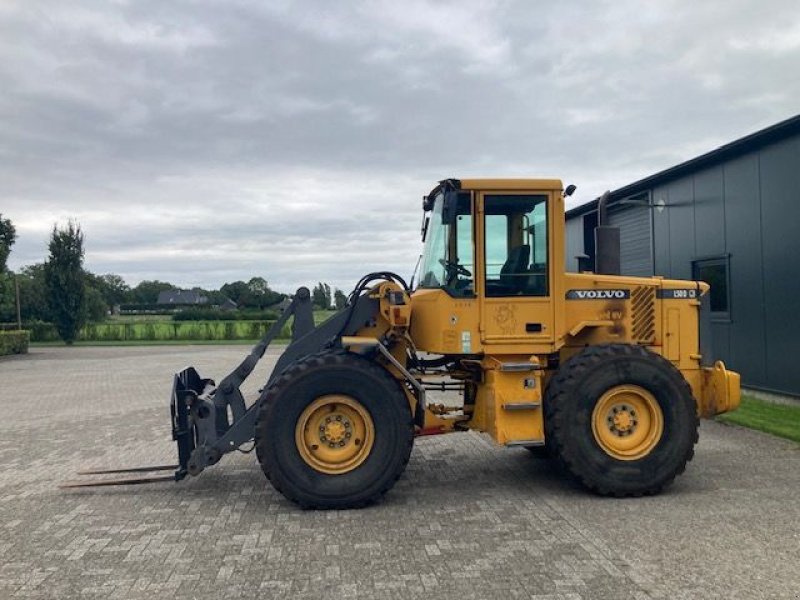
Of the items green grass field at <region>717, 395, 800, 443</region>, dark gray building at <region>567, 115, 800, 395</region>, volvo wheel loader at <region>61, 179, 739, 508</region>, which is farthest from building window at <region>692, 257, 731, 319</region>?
volvo wheel loader at <region>61, 179, 739, 508</region>

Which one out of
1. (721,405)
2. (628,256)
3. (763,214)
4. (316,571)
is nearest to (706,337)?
(721,405)

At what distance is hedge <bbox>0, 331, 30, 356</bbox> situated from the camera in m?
28.9

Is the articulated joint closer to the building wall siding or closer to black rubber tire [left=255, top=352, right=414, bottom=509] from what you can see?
black rubber tire [left=255, top=352, right=414, bottom=509]

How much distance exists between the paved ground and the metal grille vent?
1442 mm

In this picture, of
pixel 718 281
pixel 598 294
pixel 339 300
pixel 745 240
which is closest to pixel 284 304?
pixel 339 300

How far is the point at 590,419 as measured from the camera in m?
6.33

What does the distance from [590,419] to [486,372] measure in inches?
40.7

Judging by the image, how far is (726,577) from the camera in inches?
178

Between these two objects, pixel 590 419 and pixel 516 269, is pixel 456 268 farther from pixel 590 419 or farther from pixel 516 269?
pixel 590 419

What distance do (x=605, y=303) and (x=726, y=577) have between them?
2.94 metres

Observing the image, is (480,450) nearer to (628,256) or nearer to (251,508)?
(251,508)

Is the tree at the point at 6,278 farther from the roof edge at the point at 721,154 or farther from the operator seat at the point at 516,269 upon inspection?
the operator seat at the point at 516,269

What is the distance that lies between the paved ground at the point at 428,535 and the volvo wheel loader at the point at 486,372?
0.42m

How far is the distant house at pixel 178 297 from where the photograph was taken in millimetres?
96131
